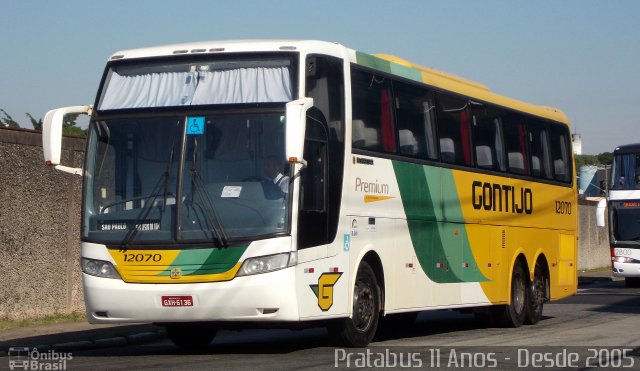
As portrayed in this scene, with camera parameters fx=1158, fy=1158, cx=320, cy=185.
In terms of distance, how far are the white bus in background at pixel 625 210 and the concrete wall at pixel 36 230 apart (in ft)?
58.0

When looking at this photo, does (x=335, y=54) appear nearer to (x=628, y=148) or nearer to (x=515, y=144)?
(x=515, y=144)

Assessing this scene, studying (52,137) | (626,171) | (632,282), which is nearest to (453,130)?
(52,137)

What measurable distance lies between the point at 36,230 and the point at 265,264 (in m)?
6.92

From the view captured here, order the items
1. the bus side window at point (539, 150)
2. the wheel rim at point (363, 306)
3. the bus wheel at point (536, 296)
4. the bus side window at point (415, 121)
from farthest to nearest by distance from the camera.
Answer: the bus side window at point (539, 150), the bus wheel at point (536, 296), the bus side window at point (415, 121), the wheel rim at point (363, 306)

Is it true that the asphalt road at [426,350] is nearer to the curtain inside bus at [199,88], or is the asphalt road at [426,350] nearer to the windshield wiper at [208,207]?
the windshield wiper at [208,207]

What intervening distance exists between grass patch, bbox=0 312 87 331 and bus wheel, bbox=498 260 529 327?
264 inches

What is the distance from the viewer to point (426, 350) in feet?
44.3

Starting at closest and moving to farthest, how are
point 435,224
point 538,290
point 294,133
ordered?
point 294,133, point 435,224, point 538,290

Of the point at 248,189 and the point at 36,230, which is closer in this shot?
the point at 248,189

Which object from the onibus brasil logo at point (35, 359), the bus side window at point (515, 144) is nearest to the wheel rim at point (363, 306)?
the onibus brasil logo at point (35, 359)

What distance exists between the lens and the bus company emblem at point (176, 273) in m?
12.1

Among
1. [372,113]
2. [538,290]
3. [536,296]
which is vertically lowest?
[536,296]

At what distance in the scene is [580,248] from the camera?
4231cm

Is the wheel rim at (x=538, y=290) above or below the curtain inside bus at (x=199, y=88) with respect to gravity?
below
